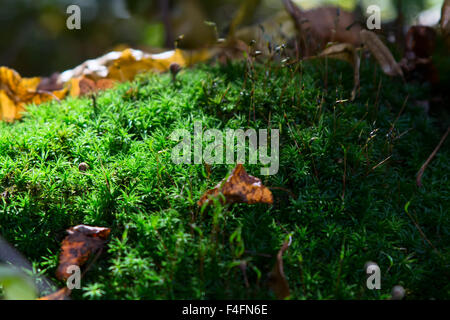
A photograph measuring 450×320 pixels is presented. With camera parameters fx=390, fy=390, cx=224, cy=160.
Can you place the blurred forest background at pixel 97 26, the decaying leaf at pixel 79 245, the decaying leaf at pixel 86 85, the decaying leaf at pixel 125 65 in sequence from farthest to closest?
the blurred forest background at pixel 97 26 < the decaying leaf at pixel 125 65 < the decaying leaf at pixel 86 85 < the decaying leaf at pixel 79 245

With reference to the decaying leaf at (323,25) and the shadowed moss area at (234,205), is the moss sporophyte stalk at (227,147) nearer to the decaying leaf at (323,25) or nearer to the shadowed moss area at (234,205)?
the shadowed moss area at (234,205)

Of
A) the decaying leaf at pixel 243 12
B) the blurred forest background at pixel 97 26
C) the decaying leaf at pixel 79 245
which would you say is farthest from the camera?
the blurred forest background at pixel 97 26

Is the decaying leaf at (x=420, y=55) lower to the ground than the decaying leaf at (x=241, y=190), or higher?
higher

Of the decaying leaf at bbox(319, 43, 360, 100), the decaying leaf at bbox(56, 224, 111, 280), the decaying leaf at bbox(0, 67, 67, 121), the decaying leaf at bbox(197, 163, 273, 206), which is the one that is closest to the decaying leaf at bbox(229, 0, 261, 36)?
the decaying leaf at bbox(319, 43, 360, 100)

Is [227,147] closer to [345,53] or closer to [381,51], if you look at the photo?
[345,53]

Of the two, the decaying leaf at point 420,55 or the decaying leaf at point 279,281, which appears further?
the decaying leaf at point 420,55

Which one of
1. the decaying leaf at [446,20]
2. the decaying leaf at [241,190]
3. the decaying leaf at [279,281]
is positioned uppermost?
the decaying leaf at [446,20]

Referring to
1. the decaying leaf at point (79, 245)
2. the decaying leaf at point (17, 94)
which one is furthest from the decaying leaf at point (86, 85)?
the decaying leaf at point (79, 245)
